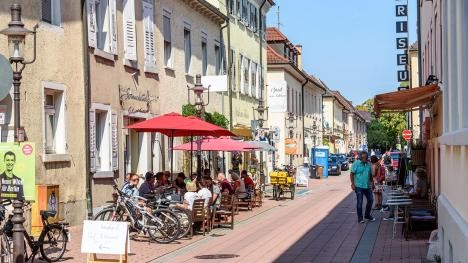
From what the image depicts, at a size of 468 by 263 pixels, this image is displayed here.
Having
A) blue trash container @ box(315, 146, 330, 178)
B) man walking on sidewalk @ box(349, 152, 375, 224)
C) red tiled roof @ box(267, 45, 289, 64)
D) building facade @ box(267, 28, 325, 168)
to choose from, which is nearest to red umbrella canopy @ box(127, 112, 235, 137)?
man walking on sidewalk @ box(349, 152, 375, 224)

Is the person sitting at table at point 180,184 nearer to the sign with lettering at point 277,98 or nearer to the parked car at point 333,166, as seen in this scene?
the sign with lettering at point 277,98

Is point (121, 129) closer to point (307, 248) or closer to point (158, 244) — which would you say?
point (158, 244)

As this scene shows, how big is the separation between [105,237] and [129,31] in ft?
43.2

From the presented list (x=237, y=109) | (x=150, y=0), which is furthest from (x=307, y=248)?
(x=237, y=109)

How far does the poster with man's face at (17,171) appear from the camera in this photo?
11.4 meters

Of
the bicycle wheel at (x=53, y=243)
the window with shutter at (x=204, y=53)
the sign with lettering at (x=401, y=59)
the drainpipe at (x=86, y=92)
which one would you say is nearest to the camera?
the bicycle wheel at (x=53, y=243)

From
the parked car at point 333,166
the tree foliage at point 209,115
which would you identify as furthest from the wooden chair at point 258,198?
the parked car at point 333,166

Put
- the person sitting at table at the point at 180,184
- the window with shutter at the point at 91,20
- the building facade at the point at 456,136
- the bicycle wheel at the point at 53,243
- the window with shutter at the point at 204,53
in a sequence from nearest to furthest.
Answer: the building facade at the point at 456,136, the bicycle wheel at the point at 53,243, the window with shutter at the point at 91,20, the person sitting at table at the point at 180,184, the window with shutter at the point at 204,53

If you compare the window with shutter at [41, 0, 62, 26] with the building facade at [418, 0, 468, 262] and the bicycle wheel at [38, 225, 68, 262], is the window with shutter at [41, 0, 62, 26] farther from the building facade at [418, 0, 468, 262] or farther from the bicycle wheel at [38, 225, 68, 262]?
the building facade at [418, 0, 468, 262]

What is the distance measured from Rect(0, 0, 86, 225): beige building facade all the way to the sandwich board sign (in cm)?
607

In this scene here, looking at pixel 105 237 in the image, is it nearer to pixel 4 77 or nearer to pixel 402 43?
pixel 4 77

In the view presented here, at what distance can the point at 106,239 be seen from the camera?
1171 centimetres

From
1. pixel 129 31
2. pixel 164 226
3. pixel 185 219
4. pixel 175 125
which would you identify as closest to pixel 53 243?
pixel 164 226

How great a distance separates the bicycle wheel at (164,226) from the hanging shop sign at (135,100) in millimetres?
6690
